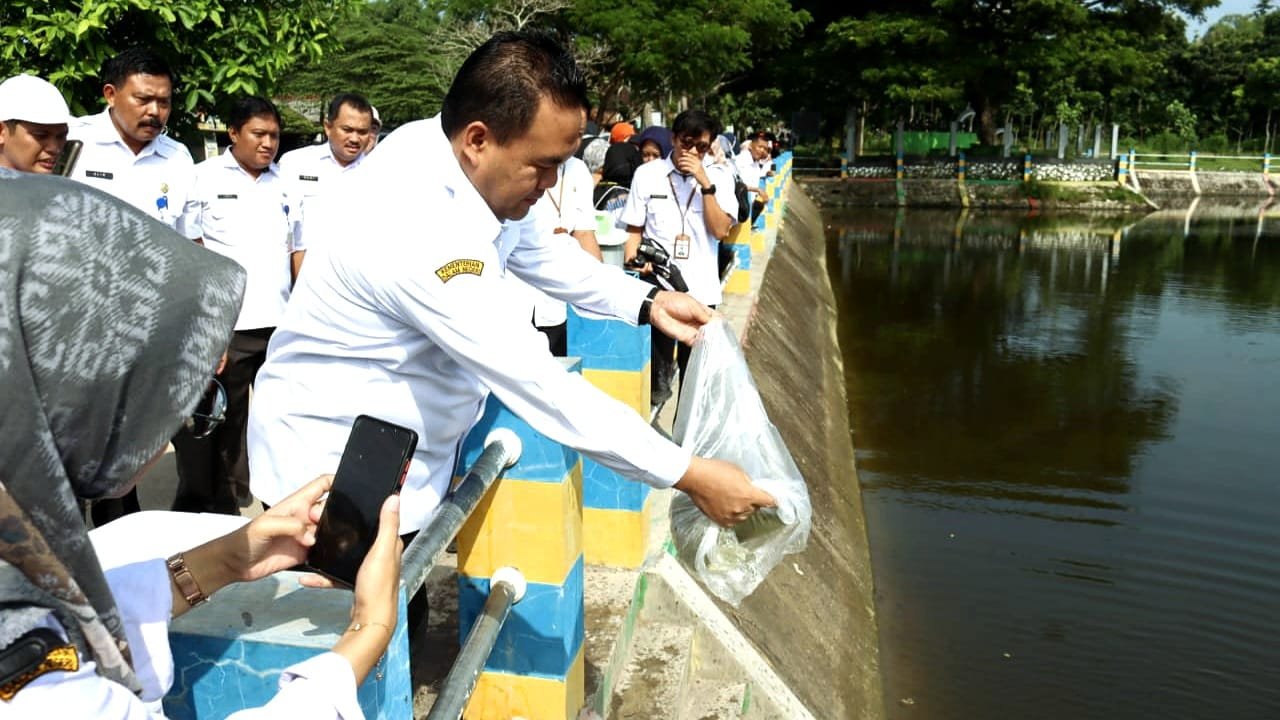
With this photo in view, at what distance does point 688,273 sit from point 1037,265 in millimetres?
15887

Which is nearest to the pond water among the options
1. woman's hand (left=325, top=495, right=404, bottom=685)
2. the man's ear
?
the man's ear

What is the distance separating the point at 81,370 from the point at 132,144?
3.37 meters

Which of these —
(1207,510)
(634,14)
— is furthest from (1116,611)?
(634,14)

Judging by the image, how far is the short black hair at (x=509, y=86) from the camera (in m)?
1.89

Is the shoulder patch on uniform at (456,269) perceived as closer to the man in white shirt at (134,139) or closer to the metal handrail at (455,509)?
the metal handrail at (455,509)

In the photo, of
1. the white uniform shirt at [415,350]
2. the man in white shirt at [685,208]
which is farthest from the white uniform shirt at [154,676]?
the man in white shirt at [685,208]

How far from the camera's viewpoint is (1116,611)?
6.42 metres

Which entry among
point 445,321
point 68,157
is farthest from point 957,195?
point 445,321

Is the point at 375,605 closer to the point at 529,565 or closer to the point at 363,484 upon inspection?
the point at 363,484

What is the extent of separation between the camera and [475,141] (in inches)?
75.7

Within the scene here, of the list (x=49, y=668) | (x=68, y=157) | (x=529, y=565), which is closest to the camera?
(x=49, y=668)

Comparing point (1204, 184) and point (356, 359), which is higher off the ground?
point (1204, 184)

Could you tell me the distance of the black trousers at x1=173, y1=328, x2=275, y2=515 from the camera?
12.8 ft

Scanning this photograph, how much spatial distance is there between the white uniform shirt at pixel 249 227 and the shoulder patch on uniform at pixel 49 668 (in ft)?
10.8
